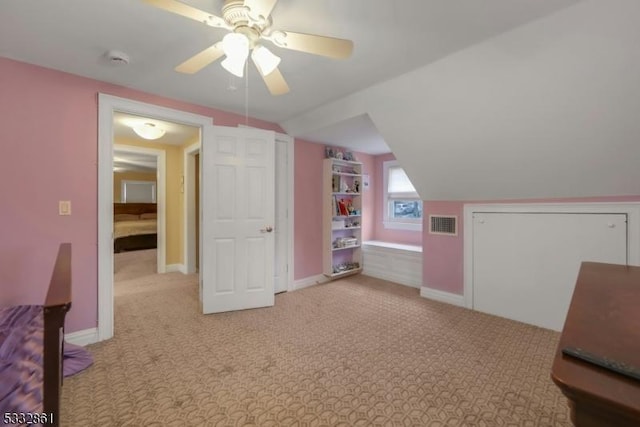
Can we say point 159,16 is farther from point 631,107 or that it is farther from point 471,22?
point 631,107

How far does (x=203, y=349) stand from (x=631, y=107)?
3.51m

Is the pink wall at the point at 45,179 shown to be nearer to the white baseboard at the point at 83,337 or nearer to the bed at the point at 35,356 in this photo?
the white baseboard at the point at 83,337

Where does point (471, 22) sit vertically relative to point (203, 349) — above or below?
above

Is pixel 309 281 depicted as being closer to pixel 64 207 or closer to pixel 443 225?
pixel 443 225

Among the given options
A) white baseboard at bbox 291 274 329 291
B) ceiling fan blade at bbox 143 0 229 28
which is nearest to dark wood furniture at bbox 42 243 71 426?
ceiling fan blade at bbox 143 0 229 28

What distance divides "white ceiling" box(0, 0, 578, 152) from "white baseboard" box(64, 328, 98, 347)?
219cm

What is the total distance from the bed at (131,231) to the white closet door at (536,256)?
6.72 m

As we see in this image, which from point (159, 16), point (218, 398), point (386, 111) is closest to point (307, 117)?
point (386, 111)

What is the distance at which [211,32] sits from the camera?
6.18 ft

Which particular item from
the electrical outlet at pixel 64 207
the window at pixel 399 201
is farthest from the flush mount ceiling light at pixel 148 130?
the window at pixel 399 201

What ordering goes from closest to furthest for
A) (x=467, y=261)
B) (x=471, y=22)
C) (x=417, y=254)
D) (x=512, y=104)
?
1. (x=471, y=22)
2. (x=512, y=104)
3. (x=467, y=261)
4. (x=417, y=254)

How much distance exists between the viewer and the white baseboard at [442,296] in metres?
3.25

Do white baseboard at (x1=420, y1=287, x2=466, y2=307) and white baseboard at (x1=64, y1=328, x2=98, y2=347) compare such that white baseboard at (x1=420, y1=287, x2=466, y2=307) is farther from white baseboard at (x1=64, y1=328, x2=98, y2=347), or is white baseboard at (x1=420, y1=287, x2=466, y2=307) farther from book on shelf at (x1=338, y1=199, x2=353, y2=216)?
white baseboard at (x1=64, y1=328, x2=98, y2=347)

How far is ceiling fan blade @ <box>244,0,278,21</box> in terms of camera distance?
4.15 ft
